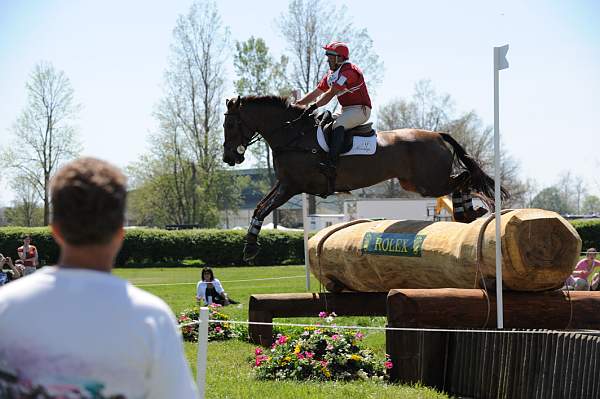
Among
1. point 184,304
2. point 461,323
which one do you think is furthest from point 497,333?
point 184,304

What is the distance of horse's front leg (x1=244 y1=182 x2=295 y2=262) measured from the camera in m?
Answer: 9.02

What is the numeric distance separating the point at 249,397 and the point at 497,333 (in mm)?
2378

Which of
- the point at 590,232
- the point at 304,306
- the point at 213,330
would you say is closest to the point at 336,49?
the point at 304,306

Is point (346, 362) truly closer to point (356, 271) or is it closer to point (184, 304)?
point (356, 271)

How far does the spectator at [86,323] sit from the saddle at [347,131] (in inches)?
288

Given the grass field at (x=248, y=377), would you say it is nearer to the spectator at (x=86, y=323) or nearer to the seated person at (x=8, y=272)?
the seated person at (x=8, y=272)

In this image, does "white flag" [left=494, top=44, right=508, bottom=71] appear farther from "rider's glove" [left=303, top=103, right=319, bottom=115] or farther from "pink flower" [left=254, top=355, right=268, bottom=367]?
"pink flower" [left=254, top=355, right=268, bottom=367]

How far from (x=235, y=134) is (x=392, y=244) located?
2.33 meters

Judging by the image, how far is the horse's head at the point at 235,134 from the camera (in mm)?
9500

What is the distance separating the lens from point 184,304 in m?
14.1

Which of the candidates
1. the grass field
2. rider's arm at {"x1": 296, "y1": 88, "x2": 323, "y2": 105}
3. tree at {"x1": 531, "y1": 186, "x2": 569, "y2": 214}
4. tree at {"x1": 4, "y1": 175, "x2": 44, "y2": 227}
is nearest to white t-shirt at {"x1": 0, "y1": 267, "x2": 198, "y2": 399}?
the grass field

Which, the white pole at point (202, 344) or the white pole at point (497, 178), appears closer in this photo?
the white pole at point (202, 344)

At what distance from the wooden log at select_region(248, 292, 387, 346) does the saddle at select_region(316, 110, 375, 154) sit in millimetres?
1955

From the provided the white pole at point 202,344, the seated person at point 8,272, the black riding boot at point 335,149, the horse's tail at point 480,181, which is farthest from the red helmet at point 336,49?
the seated person at point 8,272
